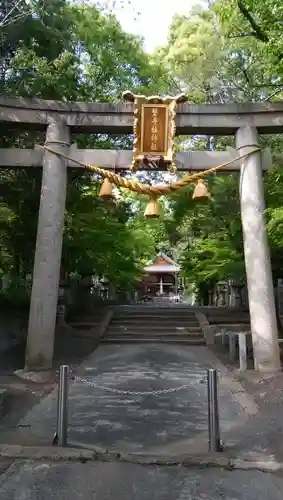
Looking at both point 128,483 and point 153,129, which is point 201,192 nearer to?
point 153,129

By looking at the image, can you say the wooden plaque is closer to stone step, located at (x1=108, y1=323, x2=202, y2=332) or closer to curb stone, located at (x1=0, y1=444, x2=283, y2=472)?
stone step, located at (x1=108, y1=323, x2=202, y2=332)

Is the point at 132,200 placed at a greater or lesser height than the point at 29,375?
greater

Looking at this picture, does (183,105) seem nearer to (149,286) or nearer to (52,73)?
(52,73)

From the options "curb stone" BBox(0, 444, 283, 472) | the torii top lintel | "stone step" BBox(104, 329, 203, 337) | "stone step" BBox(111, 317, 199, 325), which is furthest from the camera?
"stone step" BBox(111, 317, 199, 325)

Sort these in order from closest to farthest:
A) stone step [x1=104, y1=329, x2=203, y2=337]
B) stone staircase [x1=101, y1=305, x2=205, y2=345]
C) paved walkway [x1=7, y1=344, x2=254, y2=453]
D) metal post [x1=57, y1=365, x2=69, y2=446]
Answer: metal post [x1=57, y1=365, x2=69, y2=446]
paved walkway [x1=7, y1=344, x2=254, y2=453]
stone staircase [x1=101, y1=305, x2=205, y2=345]
stone step [x1=104, y1=329, x2=203, y2=337]

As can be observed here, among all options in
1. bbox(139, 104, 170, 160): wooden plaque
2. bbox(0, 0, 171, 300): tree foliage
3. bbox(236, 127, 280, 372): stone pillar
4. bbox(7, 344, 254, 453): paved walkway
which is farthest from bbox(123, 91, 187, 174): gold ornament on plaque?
bbox(7, 344, 254, 453): paved walkway

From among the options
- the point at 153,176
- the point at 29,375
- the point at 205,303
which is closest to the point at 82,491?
the point at 29,375

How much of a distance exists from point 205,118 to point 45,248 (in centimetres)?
497

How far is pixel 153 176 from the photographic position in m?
20.9

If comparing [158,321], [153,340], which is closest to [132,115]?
[153,340]

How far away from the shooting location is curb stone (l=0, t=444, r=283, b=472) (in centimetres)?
466

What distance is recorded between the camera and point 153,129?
10.8 metres

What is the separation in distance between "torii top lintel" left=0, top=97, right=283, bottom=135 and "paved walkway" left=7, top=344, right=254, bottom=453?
19.0 feet

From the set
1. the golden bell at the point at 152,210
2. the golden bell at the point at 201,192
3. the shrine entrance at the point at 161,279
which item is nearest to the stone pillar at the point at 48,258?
the golden bell at the point at 152,210
